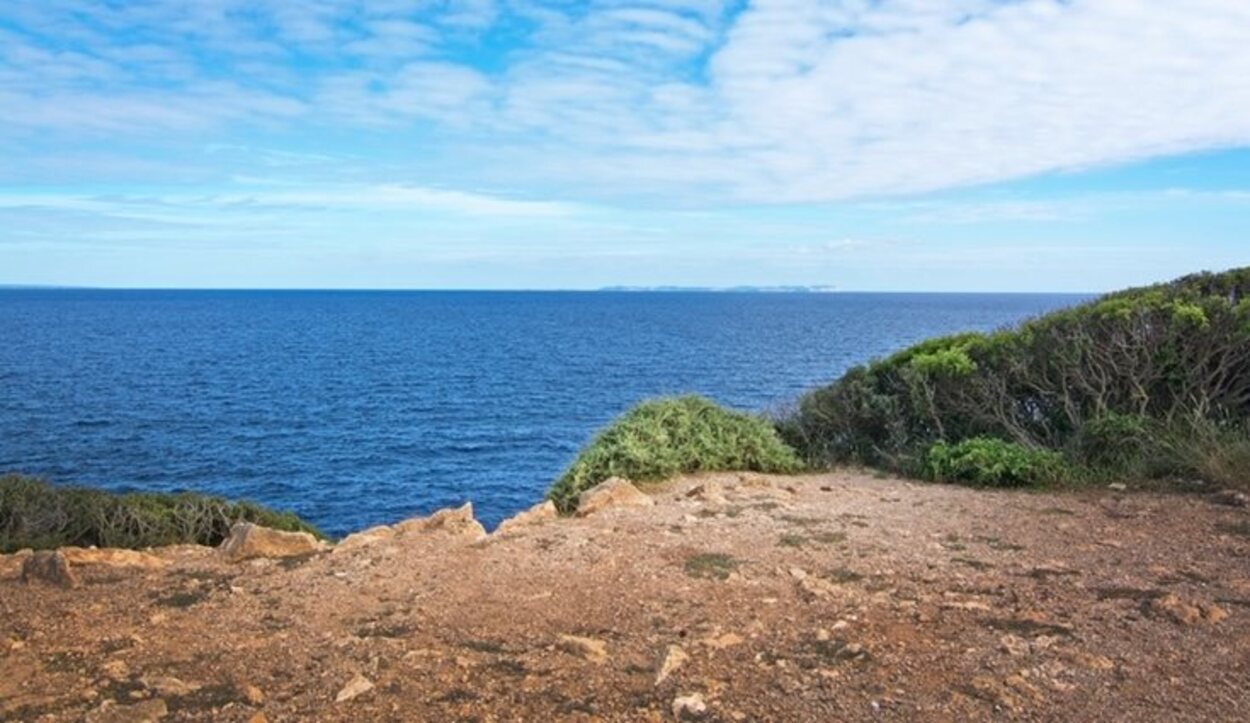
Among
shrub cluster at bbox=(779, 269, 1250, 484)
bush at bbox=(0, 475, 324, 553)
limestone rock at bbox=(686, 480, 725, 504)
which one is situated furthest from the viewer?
bush at bbox=(0, 475, 324, 553)

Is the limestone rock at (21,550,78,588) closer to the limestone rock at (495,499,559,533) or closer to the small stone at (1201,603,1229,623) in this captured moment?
the limestone rock at (495,499,559,533)

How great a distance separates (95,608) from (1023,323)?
11.2 m

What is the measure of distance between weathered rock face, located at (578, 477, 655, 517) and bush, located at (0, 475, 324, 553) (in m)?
5.46

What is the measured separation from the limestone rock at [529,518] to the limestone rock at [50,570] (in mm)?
3140

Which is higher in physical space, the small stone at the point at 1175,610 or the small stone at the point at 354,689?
the small stone at the point at 1175,610

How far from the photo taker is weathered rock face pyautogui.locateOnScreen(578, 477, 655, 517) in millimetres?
8789

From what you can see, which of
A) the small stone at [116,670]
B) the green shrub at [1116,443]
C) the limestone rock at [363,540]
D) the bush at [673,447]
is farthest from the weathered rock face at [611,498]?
the green shrub at [1116,443]

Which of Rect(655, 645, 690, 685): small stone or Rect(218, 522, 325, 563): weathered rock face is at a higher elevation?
Rect(655, 645, 690, 685): small stone

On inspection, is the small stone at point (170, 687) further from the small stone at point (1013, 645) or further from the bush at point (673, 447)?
the bush at point (673, 447)

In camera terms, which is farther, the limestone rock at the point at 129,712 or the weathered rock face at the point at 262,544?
the weathered rock face at the point at 262,544

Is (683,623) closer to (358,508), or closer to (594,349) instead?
(358,508)

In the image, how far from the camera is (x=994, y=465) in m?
9.89

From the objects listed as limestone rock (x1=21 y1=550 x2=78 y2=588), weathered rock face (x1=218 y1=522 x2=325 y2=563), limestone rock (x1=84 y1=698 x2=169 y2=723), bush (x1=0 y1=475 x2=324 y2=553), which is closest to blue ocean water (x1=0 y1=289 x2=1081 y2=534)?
bush (x1=0 y1=475 x2=324 y2=553)

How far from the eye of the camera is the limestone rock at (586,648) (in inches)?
195
